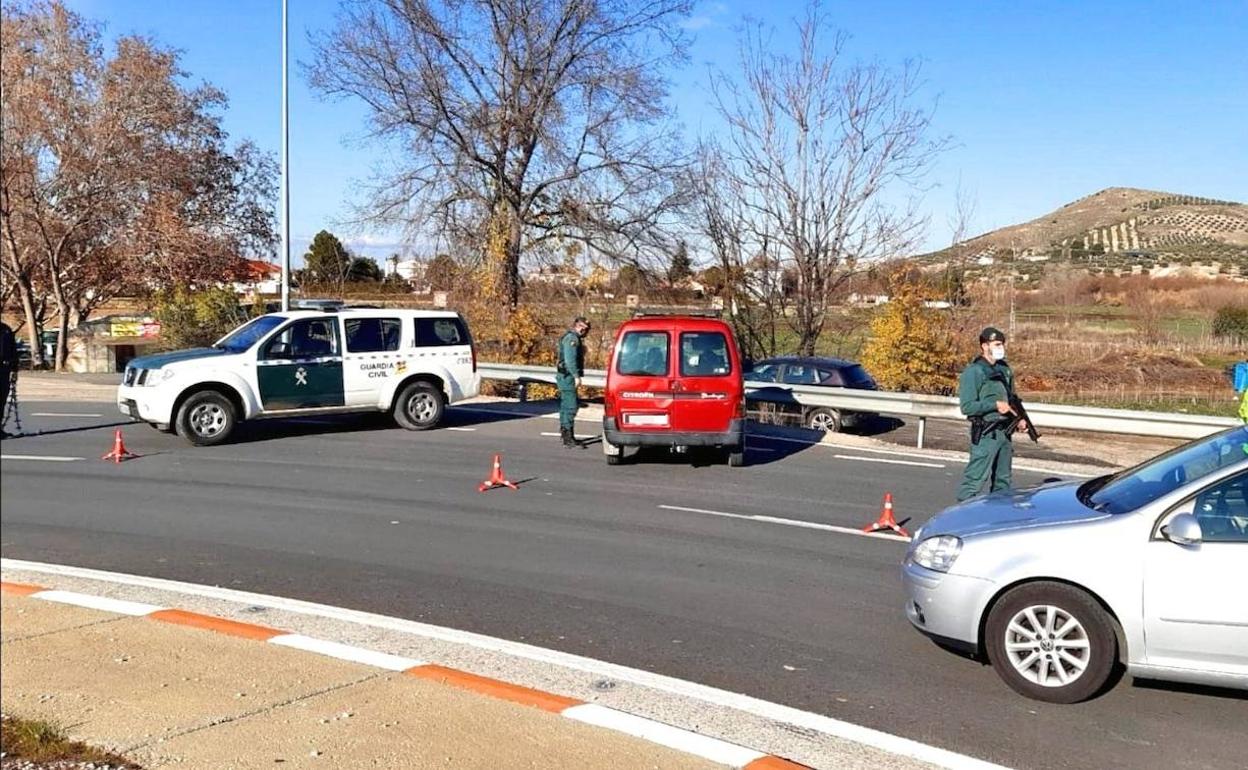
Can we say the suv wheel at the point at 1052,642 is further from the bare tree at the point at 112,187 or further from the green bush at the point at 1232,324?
the green bush at the point at 1232,324

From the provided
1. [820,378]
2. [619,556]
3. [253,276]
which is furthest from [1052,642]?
[253,276]

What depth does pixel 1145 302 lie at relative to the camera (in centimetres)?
3556

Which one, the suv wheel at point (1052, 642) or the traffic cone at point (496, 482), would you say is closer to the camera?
the suv wheel at point (1052, 642)

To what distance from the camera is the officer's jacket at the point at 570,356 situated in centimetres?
1448

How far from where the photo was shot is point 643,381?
12.7 metres

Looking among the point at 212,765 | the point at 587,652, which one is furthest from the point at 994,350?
the point at 212,765

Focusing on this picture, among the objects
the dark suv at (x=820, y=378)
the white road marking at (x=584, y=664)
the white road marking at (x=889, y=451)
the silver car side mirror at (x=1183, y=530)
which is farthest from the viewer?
the dark suv at (x=820, y=378)

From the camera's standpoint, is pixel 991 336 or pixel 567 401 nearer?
pixel 991 336

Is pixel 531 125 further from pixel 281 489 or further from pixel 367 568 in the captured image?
pixel 367 568

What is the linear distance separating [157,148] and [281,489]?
2188 centimetres

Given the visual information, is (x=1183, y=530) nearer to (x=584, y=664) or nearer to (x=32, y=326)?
(x=584, y=664)

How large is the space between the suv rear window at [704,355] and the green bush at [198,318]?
740 inches

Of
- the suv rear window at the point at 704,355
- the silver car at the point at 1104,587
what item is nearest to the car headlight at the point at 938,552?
the silver car at the point at 1104,587

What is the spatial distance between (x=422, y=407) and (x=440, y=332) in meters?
1.22
